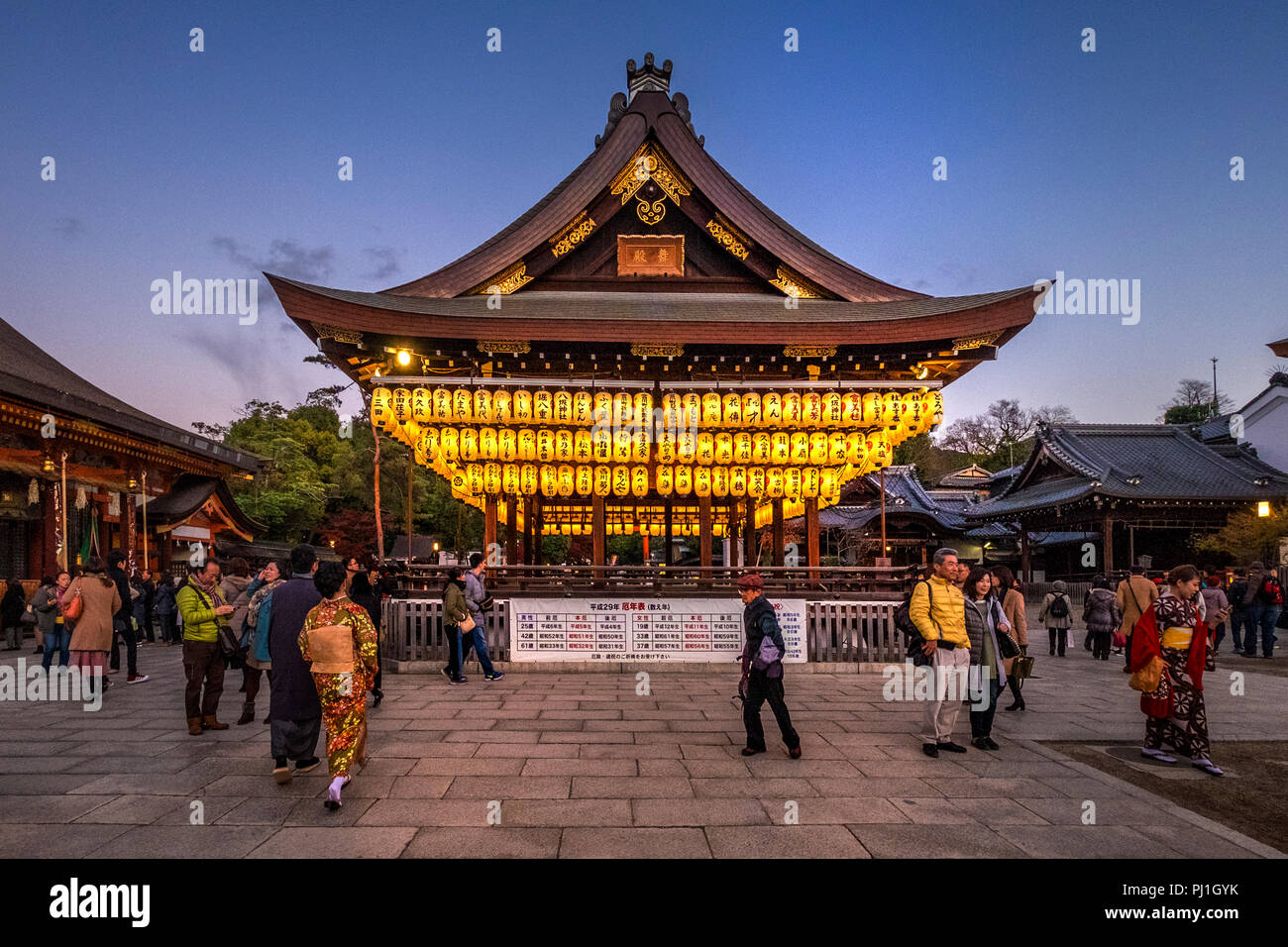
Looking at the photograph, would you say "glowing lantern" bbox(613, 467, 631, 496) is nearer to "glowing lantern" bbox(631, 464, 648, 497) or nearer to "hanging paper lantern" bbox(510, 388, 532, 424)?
"glowing lantern" bbox(631, 464, 648, 497)

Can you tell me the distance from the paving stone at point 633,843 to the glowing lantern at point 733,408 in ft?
27.5

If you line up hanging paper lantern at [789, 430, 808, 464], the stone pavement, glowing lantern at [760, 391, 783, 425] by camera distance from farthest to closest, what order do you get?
hanging paper lantern at [789, 430, 808, 464] < glowing lantern at [760, 391, 783, 425] < the stone pavement

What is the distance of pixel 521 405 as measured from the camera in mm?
11844

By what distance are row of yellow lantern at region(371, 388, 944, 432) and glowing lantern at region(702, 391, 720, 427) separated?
0.06 feet

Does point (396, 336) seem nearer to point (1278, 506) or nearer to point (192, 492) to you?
point (192, 492)

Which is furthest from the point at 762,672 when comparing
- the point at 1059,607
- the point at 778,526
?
the point at 1059,607

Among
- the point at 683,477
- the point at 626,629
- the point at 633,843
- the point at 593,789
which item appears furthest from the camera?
the point at 683,477

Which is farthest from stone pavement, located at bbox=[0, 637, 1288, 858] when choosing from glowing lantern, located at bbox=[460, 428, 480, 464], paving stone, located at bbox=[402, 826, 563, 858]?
glowing lantern, located at bbox=[460, 428, 480, 464]

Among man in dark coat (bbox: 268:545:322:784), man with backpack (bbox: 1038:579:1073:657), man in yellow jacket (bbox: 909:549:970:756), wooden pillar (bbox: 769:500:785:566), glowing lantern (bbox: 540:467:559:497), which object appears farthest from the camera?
wooden pillar (bbox: 769:500:785:566)

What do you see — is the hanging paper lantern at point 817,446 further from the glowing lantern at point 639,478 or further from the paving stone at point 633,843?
the paving stone at point 633,843

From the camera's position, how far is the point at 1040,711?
8.67 m

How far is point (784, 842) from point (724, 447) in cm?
867

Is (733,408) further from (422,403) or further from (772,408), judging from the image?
(422,403)

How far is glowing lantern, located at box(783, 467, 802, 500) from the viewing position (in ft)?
43.9
